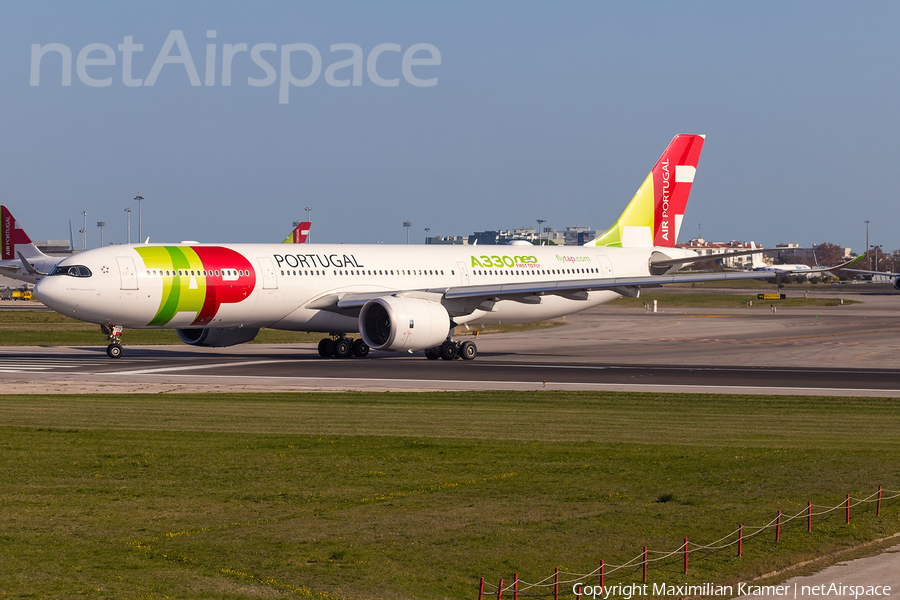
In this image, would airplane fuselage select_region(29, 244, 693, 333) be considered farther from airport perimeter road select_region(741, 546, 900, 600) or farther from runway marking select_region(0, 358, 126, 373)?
airport perimeter road select_region(741, 546, 900, 600)

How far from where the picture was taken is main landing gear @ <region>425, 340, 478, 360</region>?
4544 cm

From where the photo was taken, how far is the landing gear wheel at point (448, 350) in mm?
45344

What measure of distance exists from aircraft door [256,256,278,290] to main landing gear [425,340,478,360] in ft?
24.9

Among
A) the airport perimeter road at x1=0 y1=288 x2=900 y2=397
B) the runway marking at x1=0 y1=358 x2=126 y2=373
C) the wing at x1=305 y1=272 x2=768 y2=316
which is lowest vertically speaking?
the airport perimeter road at x1=0 y1=288 x2=900 y2=397

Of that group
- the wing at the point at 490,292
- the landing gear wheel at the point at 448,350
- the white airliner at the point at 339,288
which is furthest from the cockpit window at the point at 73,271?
the landing gear wheel at the point at 448,350

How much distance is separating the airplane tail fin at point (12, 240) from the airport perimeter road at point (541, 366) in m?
48.6

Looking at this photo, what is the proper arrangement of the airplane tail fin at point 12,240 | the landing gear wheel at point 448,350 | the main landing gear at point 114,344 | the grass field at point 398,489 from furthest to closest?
the airplane tail fin at point 12,240 → the landing gear wheel at point 448,350 → the main landing gear at point 114,344 → the grass field at point 398,489

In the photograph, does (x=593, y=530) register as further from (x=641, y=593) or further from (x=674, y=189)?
(x=674, y=189)

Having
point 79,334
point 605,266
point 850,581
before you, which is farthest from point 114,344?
point 850,581

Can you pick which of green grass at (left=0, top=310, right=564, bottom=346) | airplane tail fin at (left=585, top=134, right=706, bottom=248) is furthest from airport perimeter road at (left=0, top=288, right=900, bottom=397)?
airplane tail fin at (left=585, top=134, right=706, bottom=248)

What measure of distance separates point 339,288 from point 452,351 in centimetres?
569

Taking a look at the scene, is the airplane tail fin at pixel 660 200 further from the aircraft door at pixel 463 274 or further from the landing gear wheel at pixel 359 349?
the landing gear wheel at pixel 359 349

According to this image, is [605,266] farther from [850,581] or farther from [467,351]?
[850,581]

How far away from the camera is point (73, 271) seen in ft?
130
